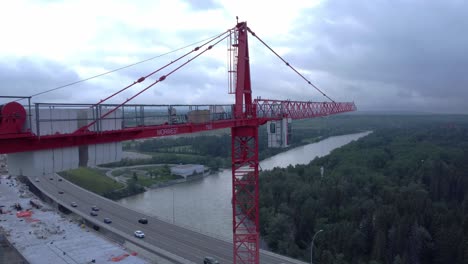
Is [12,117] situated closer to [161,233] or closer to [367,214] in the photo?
[161,233]

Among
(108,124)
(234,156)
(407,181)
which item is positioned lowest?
(407,181)

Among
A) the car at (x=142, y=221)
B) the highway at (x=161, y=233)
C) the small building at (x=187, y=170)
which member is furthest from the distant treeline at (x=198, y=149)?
the car at (x=142, y=221)

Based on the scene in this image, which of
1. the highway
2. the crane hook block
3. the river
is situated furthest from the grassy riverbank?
the crane hook block

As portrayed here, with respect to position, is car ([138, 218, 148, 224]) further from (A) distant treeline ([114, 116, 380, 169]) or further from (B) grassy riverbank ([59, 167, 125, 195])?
(A) distant treeline ([114, 116, 380, 169])

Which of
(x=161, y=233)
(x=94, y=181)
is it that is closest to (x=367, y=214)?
(x=161, y=233)

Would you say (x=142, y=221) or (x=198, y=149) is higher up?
(x=198, y=149)

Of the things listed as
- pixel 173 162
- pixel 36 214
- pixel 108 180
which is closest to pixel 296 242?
pixel 36 214

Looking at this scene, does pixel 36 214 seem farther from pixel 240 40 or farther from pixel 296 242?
pixel 240 40
